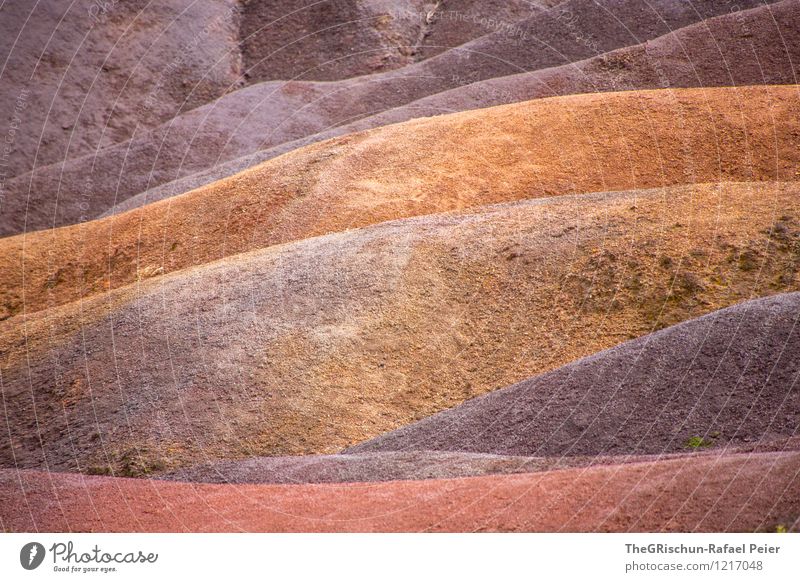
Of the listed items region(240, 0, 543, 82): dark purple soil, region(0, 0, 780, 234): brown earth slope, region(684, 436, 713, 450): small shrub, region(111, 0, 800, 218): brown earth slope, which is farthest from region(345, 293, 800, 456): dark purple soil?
region(240, 0, 543, 82): dark purple soil

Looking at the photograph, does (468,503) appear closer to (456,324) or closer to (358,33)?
(456,324)

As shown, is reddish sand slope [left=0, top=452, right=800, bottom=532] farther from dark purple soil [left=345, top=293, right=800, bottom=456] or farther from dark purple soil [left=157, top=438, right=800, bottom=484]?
dark purple soil [left=345, top=293, right=800, bottom=456]

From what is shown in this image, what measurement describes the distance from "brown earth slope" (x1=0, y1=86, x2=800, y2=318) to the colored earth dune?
0.27 feet

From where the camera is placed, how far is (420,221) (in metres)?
18.0

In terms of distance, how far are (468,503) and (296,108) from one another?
98.6 ft

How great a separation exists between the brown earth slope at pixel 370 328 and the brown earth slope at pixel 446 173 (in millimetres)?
4616

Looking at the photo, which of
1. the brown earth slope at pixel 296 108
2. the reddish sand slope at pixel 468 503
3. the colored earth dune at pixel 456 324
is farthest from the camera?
the brown earth slope at pixel 296 108

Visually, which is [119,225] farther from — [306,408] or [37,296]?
[306,408]

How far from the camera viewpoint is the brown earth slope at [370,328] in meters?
13.5

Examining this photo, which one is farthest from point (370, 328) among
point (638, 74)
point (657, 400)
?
point (638, 74)

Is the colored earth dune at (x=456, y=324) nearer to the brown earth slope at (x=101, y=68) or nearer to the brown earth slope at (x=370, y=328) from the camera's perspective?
the brown earth slope at (x=370, y=328)
